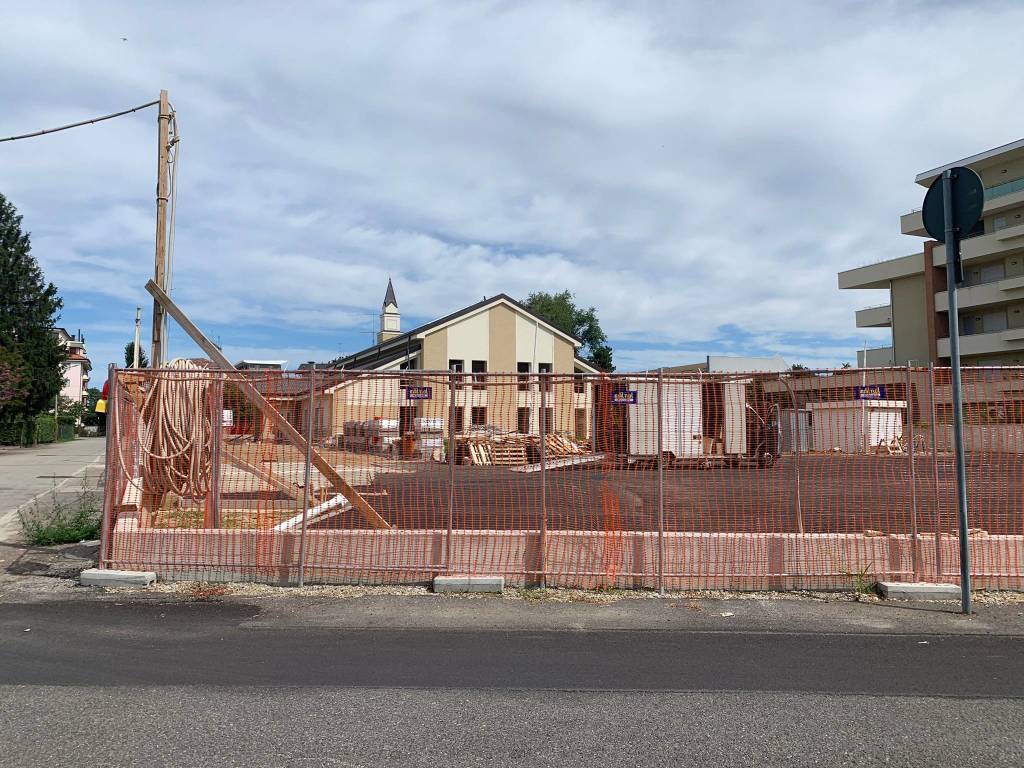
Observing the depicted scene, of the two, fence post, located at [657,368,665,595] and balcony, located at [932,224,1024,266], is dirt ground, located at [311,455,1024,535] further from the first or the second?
balcony, located at [932,224,1024,266]

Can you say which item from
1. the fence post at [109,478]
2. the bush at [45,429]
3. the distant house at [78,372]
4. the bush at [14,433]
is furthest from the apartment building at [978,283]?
the distant house at [78,372]

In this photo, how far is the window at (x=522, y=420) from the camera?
8156mm

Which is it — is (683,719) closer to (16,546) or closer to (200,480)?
(200,480)

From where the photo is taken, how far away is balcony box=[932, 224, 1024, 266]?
4509cm

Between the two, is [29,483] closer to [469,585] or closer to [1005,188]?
[469,585]

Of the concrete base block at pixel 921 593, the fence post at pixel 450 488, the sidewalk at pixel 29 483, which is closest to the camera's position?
the concrete base block at pixel 921 593

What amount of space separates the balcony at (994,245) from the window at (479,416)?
44.9 m

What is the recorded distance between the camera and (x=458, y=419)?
8.19m

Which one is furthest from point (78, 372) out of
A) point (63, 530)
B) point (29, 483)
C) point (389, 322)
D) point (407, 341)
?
point (63, 530)

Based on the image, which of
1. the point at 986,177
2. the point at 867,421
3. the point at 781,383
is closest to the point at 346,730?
the point at 781,383

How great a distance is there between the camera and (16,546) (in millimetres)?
9961

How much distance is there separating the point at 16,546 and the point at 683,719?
9180 mm

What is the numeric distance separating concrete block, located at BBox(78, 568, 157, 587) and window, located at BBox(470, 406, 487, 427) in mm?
3591

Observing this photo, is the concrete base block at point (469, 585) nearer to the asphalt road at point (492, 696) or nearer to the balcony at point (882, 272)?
the asphalt road at point (492, 696)
